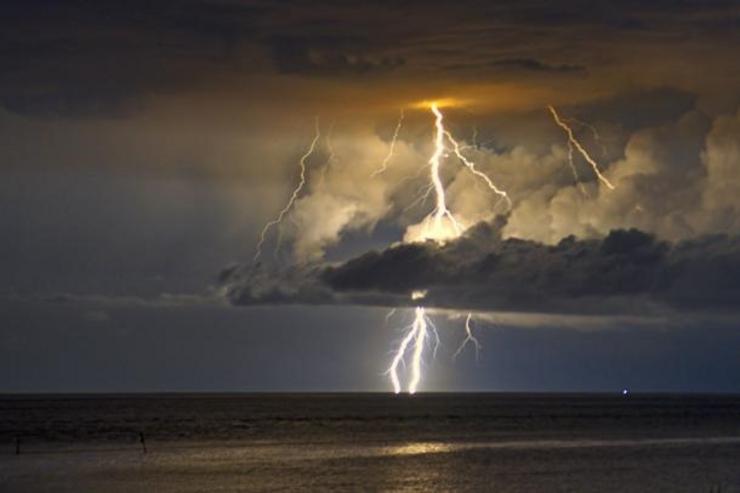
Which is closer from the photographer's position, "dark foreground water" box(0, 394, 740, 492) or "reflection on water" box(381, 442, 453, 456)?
"dark foreground water" box(0, 394, 740, 492)

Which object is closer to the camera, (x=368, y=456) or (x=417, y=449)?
(x=368, y=456)

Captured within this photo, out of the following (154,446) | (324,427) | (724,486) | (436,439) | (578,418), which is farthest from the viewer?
(578,418)

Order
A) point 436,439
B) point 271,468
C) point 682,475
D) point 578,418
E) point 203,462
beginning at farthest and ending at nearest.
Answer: point 578,418
point 436,439
point 203,462
point 271,468
point 682,475

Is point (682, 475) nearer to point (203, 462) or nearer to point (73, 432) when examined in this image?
point (203, 462)

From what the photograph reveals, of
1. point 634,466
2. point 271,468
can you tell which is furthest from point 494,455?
point 271,468

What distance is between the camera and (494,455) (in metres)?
79.2

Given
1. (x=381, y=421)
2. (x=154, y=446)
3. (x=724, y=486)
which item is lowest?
(x=724, y=486)

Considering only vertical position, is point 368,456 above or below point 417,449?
below

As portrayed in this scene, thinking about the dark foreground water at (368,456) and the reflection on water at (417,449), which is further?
the reflection on water at (417,449)

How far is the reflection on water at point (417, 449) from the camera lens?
82812mm

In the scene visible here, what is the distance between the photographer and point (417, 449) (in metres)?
86.8

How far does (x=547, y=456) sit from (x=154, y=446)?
2693 centimetres

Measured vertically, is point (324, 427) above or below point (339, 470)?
above

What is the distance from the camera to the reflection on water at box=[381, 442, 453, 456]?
82812mm
